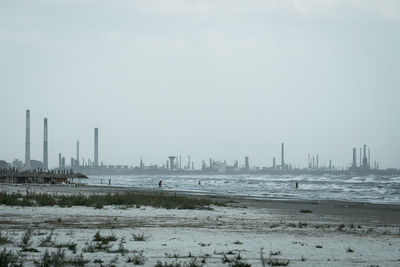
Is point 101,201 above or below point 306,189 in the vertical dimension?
above

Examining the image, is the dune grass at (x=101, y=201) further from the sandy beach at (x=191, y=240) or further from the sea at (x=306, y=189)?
the sea at (x=306, y=189)

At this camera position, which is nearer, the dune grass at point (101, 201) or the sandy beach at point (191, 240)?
the sandy beach at point (191, 240)

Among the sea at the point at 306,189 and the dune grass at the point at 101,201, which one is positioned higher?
the dune grass at the point at 101,201

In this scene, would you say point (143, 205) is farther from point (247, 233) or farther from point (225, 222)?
point (247, 233)

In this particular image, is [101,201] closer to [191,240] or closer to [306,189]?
[191,240]

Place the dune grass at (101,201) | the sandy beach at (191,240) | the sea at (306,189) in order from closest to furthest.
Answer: the sandy beach at (191,240), the dune grass at (101,201), the sea at (306,189)

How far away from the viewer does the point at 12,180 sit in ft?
294

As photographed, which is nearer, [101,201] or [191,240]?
[191,240]

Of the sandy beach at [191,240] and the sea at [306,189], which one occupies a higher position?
the sandy beach at [191,240]

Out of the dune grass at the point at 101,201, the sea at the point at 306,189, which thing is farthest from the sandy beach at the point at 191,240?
the sea at the point at 306,189

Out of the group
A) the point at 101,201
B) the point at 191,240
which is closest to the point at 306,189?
the point at 101,201

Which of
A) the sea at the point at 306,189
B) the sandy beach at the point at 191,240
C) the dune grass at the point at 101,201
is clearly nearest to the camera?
the sandy beach at the point at 191,240

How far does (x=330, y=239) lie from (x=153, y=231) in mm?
5361

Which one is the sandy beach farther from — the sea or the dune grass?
the sea
